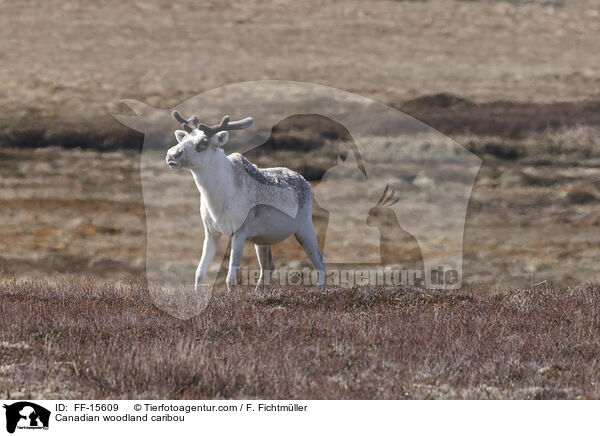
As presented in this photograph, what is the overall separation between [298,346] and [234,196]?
3.43 metres

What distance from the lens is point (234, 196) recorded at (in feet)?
36.9

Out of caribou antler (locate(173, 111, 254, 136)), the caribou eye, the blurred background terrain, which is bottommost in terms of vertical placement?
the blurred background terrain

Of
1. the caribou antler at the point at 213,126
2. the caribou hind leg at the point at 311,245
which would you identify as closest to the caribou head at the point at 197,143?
the caribou antler at the point at 213,126

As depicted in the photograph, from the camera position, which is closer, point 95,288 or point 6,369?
point 6,369

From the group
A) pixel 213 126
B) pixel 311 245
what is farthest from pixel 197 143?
pixel 311 245

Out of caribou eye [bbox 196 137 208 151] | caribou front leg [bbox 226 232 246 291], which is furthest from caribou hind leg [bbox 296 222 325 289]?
caribou eye [bbox 196 137 208 151]

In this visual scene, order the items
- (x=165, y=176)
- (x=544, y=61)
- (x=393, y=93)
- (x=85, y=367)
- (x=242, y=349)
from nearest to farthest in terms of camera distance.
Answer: (x=85, y=367) → (x=242, y=349) → (x=165, y=176) → (x=393, y=93) → (x=544, y=61)

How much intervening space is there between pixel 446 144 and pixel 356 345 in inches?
1478

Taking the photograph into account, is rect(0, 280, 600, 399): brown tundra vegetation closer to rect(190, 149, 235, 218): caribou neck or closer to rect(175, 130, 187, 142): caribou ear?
rect(190, 149, 235, 218): caribou neck

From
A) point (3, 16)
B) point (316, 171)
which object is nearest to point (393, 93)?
point (316, 171)

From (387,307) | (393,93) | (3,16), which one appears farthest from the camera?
(3,16)

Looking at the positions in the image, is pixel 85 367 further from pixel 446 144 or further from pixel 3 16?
pixel 3 16

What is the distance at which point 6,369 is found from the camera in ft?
24.6

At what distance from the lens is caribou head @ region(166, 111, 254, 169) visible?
34.4 feet
